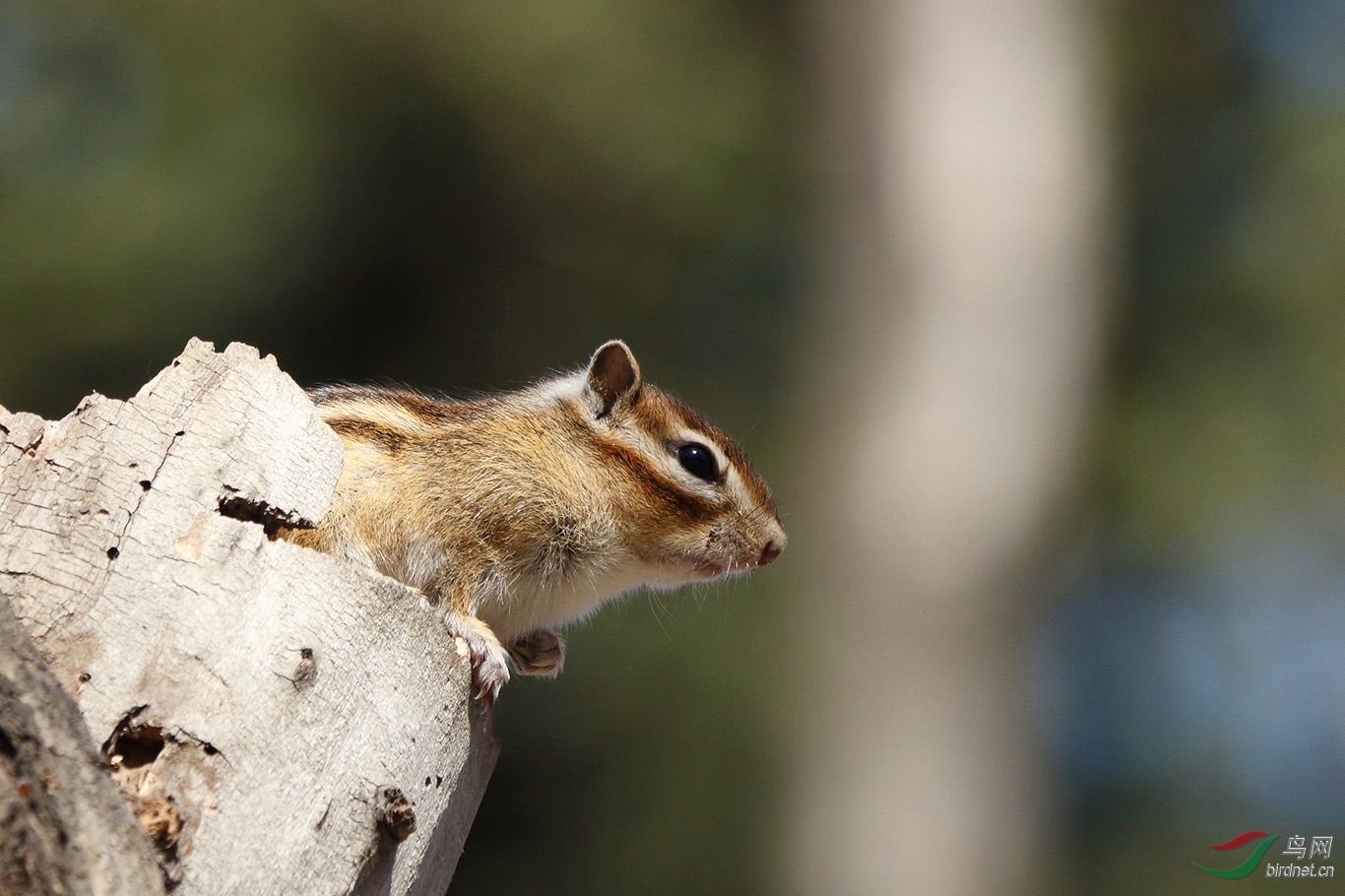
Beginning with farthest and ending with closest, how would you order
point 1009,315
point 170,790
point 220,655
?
point 1009,315 → point 220,655 → point 170,790

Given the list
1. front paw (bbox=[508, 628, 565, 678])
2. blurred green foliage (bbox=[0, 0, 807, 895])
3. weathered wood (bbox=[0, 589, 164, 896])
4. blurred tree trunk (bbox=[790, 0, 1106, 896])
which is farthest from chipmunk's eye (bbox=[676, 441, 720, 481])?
blurred tree trunk (bbox=[790, 0, 1106, 896])

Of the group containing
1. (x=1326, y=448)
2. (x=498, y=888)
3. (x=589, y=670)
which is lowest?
(x=498, y=888)

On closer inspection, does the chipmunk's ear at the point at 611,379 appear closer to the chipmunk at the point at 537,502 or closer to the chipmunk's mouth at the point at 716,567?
the chipmunk at the point at 537,502

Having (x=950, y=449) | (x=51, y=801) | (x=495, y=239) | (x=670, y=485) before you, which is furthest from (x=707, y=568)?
(x=495, y=239)

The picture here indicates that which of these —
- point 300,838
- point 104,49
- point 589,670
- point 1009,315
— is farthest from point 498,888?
point 300,838

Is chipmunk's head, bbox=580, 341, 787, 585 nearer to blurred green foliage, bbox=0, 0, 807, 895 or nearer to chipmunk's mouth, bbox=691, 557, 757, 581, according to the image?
chipmunk's mouth, bbox=691, 557, 757, 581

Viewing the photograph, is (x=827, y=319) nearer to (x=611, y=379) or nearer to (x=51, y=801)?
(x=611, y=379)

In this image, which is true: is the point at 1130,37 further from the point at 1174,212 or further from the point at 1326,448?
the point at 1326,448
